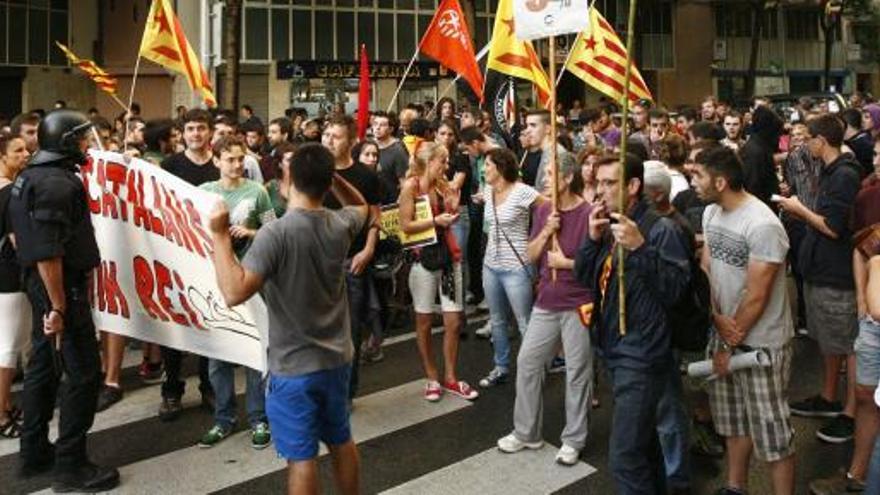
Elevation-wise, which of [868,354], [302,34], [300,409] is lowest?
[300,409]

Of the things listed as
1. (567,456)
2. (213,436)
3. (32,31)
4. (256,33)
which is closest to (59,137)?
(213,436)

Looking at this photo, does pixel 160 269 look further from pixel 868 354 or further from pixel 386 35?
pixel 386 35

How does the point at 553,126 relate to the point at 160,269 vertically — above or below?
above

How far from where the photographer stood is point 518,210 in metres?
6.08

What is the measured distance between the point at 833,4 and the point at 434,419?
34.7m

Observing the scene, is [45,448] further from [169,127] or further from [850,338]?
[850,338]

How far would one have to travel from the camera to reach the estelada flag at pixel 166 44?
772cm

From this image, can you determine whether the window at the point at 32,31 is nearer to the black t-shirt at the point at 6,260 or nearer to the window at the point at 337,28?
the window at the point at 337,28

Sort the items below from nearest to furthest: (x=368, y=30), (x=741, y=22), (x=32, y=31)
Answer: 1. (x=32, y=31)
2. (x=368, y=30)
3. (x=741, y=22)

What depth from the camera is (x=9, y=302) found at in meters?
5.57

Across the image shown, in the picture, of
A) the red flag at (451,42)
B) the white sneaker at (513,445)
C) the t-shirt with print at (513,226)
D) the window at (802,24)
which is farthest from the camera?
the window at (802,24)

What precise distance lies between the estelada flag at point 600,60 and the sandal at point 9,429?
18.6 ft

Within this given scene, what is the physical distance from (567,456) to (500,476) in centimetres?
44

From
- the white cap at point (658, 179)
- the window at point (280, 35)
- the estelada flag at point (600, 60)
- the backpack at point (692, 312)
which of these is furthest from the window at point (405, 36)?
the backpack at point (692, 312)
